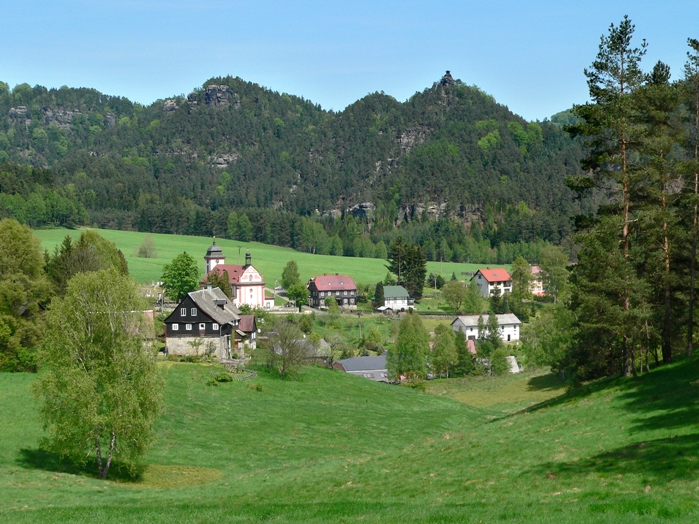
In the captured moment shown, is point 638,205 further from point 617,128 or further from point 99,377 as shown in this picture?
point 99,377

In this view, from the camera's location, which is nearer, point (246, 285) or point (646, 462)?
point (646, 462)

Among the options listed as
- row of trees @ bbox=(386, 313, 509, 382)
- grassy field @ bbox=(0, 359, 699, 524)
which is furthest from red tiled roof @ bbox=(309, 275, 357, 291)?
grassy field @ bbox=(0, 359, 699, 524)

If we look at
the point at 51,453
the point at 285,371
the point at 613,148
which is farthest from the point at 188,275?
the point at 613,148

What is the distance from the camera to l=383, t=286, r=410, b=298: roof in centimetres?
13112

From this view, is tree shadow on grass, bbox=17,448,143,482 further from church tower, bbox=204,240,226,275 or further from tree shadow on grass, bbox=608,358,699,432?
church tower, bbox=204,240,226,275

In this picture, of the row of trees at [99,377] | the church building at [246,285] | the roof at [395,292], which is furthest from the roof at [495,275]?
the row of trees at [99,377]

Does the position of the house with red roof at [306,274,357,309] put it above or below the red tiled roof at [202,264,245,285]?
below

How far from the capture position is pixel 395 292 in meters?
132

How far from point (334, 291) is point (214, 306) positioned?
60.7 meters

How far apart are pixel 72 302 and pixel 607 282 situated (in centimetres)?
2235

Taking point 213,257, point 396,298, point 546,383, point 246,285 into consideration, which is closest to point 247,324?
point 546,383

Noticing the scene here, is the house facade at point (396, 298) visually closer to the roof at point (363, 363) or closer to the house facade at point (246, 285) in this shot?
the house facade at point (246, 285)

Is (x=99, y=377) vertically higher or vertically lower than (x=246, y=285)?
lower

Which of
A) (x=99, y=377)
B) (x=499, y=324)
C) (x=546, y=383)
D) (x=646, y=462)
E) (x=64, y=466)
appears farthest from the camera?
(x=499, y=324)
